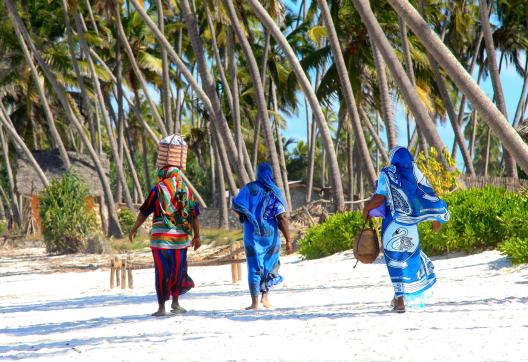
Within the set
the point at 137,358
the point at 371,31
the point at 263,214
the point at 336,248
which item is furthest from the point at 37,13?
the point at 137,358

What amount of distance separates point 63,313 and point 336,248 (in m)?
7.40

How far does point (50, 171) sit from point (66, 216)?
1063 cm

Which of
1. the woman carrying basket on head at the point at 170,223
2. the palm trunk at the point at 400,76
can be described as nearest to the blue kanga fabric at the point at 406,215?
the woman carrying basket on head at the point at 170,223

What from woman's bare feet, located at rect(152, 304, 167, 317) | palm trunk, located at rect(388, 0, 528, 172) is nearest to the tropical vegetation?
palm trunk, located at rect(388, 0, 528, 172)

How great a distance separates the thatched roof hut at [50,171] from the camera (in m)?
33.5

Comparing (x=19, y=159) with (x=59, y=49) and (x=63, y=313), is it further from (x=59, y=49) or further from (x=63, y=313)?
(x=63, y=313)

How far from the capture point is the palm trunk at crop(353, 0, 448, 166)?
11.9 metres

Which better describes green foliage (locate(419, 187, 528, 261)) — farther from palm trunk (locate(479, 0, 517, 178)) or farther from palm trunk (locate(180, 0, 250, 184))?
palm trunk (locate(479, 0, 517, 178))

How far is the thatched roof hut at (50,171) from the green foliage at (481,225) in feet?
71.6

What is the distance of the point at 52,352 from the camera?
21.3 feet

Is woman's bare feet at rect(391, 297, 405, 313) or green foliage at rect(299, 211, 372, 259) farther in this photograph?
green foliage at rect(299, 211, 372, 259)

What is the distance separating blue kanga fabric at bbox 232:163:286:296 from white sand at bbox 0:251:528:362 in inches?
16.2

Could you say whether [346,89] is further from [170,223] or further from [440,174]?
[170,223]

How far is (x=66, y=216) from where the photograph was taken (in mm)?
24578
